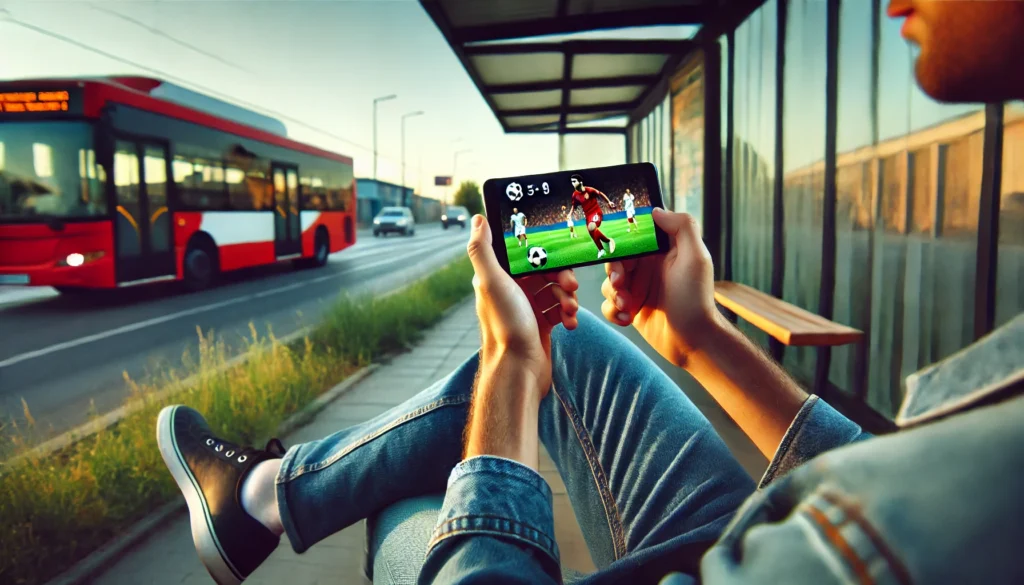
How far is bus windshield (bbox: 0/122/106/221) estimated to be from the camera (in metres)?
9.12

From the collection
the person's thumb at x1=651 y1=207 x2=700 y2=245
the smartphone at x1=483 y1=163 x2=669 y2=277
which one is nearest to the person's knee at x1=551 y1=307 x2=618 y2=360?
the smartphone at x1=483 y1=163 x2=669 y2=277

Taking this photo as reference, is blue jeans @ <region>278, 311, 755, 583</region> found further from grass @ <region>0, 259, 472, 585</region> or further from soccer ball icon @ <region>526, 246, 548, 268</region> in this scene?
grass @ <region>0, 259, 472, 585</region>

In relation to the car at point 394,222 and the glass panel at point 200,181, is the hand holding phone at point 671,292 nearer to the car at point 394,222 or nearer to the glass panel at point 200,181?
the glass panel at point 200,181

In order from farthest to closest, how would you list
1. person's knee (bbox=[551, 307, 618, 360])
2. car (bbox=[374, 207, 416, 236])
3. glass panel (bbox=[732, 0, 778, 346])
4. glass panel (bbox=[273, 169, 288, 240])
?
1. car (bbox=[374, 207, 416, 236])
2. glass panel (bbox=[273, 169, 288, 240])
3. glass panel (bbox=[732, 0, 778, 346])
4. person's knee (bbox=[551, 307, 618, 360])

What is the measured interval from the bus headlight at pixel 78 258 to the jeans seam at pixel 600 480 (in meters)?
9.69

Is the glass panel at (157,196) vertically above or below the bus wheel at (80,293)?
above

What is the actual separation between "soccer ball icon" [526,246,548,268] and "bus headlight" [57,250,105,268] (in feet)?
32.0

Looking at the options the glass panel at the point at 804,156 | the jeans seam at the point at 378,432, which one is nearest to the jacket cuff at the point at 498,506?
the jeans seam at the point at 378,432

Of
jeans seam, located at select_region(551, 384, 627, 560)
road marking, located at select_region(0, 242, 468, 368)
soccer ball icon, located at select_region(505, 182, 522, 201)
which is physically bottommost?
road marking, located at select_region(0, 242, 468, 368)

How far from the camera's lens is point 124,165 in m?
10.3

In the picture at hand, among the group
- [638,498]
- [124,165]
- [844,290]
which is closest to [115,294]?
[124,165]

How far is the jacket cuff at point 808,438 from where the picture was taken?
4.14 feet

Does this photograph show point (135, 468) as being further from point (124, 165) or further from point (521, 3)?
point (124, 165)

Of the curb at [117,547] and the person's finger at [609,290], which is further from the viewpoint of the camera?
the curb at [117,547]
